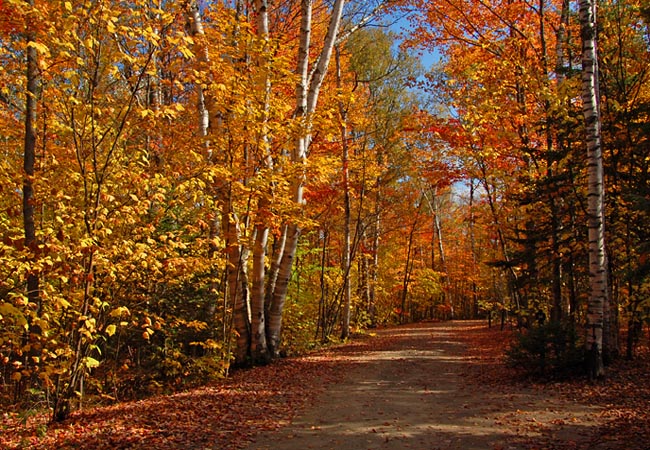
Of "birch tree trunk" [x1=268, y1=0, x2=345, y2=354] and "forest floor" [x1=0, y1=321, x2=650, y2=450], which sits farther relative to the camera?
"birch tree trunk" [x1=268, y1=0, x2=345, y2=354]

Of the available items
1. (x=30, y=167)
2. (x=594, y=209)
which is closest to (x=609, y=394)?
(x=594, y=209)

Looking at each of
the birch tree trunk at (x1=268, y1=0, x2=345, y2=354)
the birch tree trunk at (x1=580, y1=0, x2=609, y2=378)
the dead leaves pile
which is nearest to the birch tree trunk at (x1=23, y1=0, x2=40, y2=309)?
the birch tree trunk at (x1=268, y1=0, x2=345, y2=354)

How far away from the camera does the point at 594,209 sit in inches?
287

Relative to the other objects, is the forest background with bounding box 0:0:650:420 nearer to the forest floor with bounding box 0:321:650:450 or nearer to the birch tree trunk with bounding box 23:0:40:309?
the birch tree trunk with bounding box 23:0:40:309

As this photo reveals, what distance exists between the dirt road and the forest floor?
0.01 meters

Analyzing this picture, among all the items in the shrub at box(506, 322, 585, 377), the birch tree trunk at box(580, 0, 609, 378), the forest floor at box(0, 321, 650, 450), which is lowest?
the forest floor at box(0, 321, 650, 450)

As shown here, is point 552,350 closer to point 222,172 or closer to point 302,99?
point 222,172

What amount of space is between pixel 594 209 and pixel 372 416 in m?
4.76

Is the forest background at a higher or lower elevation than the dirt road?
higher

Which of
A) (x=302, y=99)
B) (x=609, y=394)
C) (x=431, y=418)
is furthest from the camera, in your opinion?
(x=302, y=99)

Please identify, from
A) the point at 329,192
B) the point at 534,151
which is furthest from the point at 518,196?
the point at 329,192

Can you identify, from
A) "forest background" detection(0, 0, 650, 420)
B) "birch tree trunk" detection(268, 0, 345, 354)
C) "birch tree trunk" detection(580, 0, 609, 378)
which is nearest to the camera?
"forest background" detection(0, 0, 650, 420)

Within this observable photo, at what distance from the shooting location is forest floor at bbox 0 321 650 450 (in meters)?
5.05

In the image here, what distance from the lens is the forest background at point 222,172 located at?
5676mm
